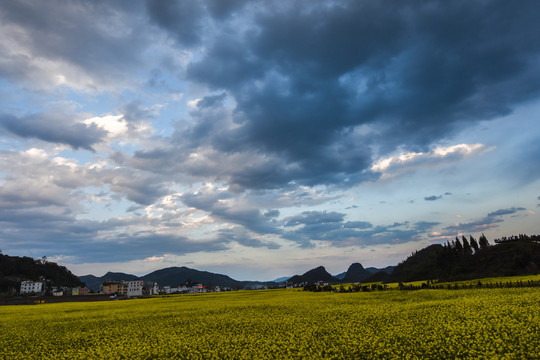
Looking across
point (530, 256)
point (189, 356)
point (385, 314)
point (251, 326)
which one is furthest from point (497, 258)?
point (189, 356)

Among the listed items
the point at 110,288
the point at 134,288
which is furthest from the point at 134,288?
the point at 110,288

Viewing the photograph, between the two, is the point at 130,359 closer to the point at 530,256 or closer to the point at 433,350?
the point at 433,350

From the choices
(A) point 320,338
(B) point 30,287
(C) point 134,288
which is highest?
(A) point 320,338

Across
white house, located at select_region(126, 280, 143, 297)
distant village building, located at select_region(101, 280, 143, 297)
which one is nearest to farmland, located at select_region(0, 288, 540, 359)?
white house, located at select_region(126, 280, 143, 297)

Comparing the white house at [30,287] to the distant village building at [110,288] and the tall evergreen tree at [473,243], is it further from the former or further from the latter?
the tall evergreen tree at [473,243]

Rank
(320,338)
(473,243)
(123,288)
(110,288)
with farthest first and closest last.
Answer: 1. (110,288)
2. (123,288)
3. (473,243)
4. (320,338)

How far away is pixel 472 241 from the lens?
136875 millimetres

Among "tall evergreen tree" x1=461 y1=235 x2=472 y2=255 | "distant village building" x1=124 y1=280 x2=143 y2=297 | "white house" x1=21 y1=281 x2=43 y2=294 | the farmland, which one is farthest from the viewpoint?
"white house" x1=21 y1=281 x2=43 y2=294

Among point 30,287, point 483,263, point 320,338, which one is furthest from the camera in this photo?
point 30,287

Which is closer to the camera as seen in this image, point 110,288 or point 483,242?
point 483,242

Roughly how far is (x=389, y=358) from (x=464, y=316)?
38.7 feet

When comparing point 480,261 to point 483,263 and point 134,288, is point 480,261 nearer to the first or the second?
point 483,263

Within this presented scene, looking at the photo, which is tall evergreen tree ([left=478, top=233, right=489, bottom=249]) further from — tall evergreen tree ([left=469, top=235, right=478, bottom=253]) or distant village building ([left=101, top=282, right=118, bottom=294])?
distant village building ([left=101, top=282, right=118, bottom=294])

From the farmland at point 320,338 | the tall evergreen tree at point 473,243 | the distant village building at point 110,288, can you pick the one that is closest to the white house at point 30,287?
the distant village building at point 110,288
